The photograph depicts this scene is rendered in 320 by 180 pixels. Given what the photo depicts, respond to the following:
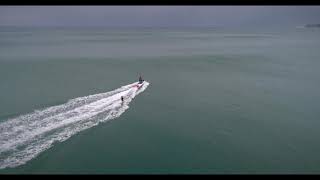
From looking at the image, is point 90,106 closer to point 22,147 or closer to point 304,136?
point 22,147

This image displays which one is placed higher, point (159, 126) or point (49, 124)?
point (49, 124)

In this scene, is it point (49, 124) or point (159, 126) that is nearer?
point (49, 124)

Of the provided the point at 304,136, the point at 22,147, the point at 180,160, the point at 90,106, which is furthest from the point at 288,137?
the point at 22,147

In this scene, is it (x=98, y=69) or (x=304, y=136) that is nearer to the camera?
(x=304, y=136)

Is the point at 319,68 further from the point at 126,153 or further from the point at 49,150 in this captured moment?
the point at 49,150

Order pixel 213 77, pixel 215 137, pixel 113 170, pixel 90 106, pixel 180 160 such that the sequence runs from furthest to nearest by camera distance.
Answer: pixel 213 77 → pixel 90 106 → pixel 215 137 → pixel 180 160 → pixel 113 170

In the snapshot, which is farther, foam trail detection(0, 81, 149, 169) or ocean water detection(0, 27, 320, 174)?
ocean water detection(0, 27, 320, 174)

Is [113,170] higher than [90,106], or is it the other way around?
[90,106]

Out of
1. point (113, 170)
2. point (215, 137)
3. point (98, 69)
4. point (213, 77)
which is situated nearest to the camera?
point (113, 170)
